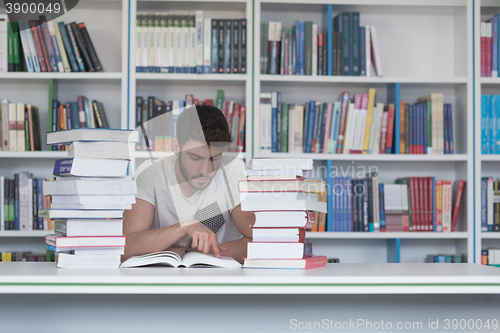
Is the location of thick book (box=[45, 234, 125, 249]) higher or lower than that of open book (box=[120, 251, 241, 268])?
higher

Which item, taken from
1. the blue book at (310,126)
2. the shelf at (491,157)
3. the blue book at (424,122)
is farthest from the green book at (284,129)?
the shelf at (491,157)

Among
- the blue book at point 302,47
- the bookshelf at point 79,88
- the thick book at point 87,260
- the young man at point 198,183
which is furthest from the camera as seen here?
the bookshelf at point 79,88

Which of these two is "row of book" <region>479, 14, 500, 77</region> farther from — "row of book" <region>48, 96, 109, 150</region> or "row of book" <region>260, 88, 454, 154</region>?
"row of book" <region>48, 96, 109, 150</region>

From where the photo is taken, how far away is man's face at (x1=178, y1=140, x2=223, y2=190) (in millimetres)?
1671

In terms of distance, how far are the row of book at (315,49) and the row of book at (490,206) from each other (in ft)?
2.99

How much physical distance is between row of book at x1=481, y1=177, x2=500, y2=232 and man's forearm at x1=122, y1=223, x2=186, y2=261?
202 centimetres

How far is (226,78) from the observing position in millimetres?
2578

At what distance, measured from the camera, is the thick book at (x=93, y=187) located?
3.87 feet

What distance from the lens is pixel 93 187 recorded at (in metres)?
1.19

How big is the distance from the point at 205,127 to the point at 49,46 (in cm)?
139

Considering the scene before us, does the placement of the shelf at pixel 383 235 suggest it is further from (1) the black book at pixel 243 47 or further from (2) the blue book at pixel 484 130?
(1) the black book at pixel 243 47

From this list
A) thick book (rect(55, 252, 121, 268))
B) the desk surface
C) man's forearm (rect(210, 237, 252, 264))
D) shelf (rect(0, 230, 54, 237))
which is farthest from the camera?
shelf (rect(0, 230, 54, 237))

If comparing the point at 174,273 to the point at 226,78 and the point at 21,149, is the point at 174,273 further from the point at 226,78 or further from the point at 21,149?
the point at 21,149

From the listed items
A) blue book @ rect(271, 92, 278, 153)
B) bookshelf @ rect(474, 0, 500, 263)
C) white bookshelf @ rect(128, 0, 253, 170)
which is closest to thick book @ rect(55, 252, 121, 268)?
white bookshelf @ rect(128, 0, 253, 170)
